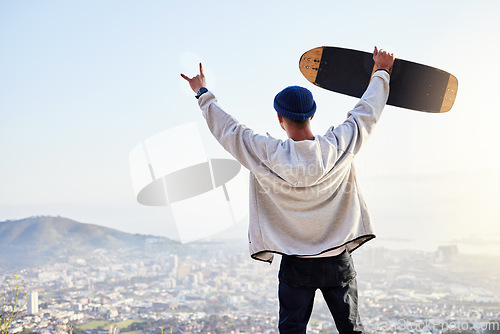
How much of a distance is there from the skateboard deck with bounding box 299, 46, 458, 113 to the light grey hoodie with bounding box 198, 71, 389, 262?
831 millimetres

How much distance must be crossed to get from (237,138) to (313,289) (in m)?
0.79

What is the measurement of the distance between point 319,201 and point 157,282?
1796 cm

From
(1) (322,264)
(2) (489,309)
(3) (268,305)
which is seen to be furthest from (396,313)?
(1) (322,264)

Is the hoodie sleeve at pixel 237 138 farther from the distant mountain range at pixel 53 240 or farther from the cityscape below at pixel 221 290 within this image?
the distant mountain range at pixel 53 240

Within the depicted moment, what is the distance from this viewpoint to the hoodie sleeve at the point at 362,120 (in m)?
1.97

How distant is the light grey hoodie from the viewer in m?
1.88

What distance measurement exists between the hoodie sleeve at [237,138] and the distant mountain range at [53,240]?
20.2 m

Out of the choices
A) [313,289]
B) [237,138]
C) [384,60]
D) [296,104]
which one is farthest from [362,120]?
[313,289]

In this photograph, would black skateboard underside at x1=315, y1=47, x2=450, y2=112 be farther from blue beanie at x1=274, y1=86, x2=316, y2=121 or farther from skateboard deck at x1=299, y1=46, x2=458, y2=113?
blue beanie at x1=274, y1=86, x2=316, y2=121

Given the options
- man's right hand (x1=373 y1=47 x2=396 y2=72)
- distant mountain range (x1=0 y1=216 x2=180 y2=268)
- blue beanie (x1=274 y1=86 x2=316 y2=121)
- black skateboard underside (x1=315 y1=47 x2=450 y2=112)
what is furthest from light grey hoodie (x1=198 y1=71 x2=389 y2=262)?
distant mountain range (x1=0 y1=216 x2=180 y2=268)

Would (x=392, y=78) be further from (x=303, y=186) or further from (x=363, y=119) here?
(x=303, y=186)

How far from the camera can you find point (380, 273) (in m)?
15.8

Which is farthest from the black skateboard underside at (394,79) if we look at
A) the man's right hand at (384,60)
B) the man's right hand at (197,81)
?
the man's right hand at (197,81)

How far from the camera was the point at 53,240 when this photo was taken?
20969 mm
